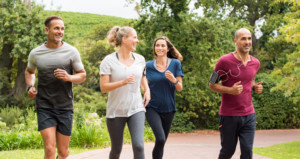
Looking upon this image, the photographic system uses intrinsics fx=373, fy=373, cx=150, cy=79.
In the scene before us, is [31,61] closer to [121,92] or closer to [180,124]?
[121,92]

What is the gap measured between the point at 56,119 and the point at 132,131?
3.32 feet

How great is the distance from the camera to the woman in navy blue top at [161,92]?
5613 millimetres

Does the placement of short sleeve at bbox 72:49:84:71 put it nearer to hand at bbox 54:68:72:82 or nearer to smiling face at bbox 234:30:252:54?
hand at bbox 54:68:72:82

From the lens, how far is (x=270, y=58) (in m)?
27.2

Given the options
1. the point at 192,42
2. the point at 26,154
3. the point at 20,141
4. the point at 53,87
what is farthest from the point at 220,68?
the point at 192,42

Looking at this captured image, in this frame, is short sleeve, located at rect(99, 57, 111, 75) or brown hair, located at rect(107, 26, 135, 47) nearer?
short sleeve, located at rect(99, 57, 111, 75)

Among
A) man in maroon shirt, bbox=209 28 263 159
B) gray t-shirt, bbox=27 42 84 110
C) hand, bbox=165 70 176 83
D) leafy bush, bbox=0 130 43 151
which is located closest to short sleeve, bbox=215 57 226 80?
man in maroon shirt, bbox=209 28 263 159

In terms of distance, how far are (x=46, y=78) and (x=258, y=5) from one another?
2705 cm

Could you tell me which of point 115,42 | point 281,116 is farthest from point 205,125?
point 115,42

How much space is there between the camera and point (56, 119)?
485 cm

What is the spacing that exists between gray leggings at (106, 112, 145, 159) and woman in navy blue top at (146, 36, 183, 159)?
0.86m

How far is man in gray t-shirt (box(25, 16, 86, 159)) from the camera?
185 inches

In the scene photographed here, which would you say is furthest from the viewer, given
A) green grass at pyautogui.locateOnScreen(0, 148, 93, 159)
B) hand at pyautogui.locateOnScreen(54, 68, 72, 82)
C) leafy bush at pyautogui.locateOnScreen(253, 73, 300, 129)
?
leafy bush at pyautogui.locateOnScreen(253, 73, 300, 129)

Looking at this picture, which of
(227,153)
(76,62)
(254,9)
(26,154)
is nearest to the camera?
(76,62)
